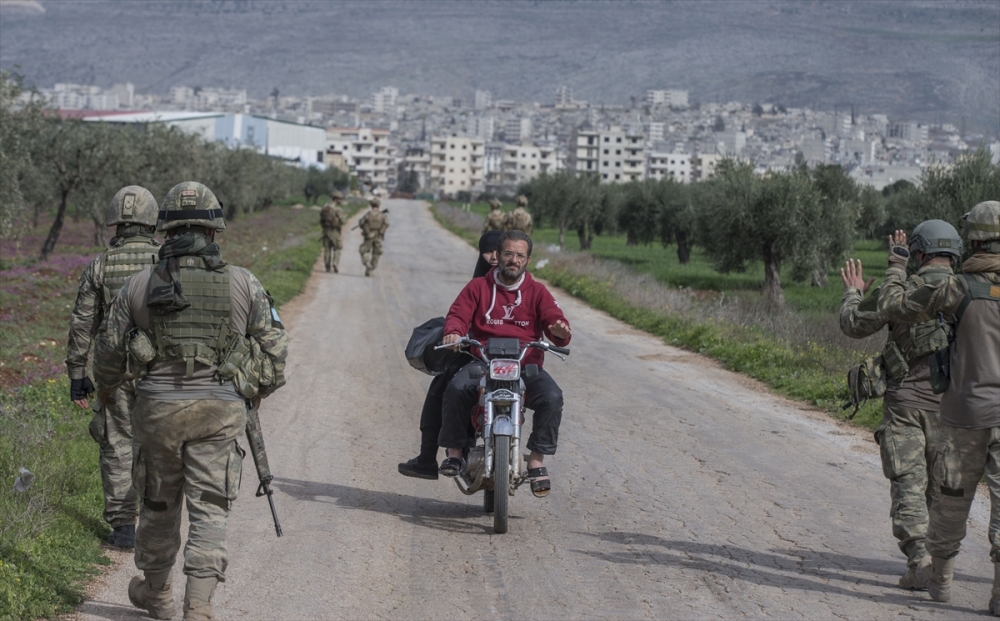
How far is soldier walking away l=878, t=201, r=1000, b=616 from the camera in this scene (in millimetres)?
5934

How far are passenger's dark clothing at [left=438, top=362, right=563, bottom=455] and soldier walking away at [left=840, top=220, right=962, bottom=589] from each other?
1956mm

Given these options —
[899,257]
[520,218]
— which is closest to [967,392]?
[899,257]

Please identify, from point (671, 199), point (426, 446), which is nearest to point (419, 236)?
point (671, 199)

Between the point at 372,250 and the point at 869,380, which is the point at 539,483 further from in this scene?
the point at 372,250

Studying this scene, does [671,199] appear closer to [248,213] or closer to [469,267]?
[469,267]

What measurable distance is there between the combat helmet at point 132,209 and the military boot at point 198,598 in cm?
238

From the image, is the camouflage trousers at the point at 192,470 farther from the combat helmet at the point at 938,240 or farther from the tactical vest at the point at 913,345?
the combat helmet at the point at 938,240

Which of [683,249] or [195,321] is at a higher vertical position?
[195,321]

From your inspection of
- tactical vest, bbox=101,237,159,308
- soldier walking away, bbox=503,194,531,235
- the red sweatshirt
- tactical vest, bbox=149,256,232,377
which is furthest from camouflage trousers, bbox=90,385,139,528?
soldier walking away, bbox=503,194,531,235

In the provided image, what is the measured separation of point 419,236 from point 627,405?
42.1 metres

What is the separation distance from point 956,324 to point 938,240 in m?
0.50

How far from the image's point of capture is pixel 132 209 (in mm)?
6914

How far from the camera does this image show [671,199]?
5806cm

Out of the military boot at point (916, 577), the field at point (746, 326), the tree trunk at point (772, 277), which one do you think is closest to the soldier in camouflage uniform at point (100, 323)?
the military boot at point (916, 577)
